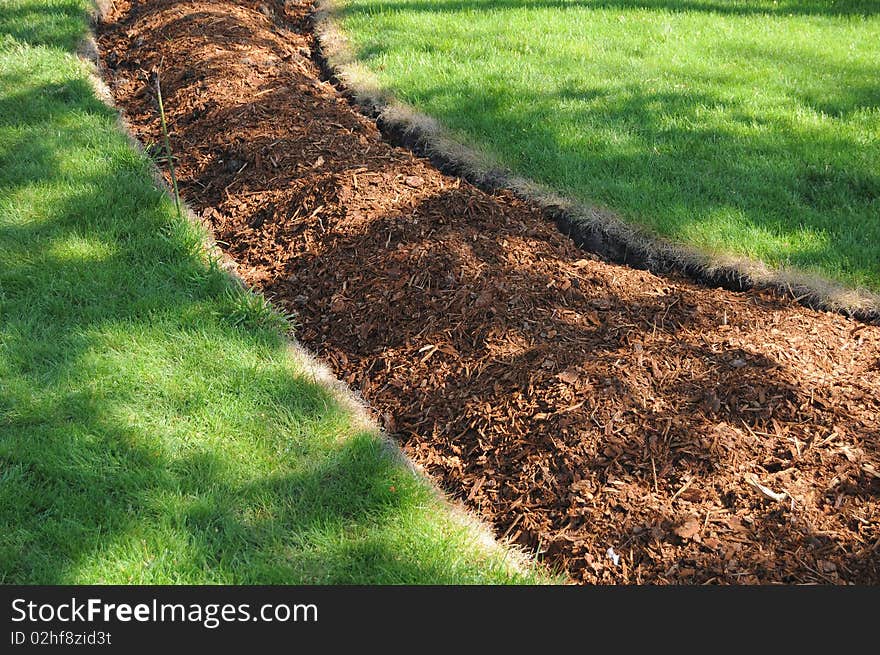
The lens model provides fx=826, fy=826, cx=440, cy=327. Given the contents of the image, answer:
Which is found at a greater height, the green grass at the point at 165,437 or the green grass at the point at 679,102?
the green grass at the point at 679,102

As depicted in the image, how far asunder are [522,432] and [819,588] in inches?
50.6

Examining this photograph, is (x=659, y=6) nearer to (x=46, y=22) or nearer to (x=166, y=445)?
(x=46, y=22)

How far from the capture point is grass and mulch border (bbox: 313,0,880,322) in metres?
4.46

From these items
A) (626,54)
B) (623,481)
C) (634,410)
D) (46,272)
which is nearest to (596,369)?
(634,410)

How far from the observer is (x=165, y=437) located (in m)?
3.51

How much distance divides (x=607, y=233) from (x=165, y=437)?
9.34ft

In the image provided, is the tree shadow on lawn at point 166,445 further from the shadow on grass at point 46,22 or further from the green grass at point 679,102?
the shadow on grass at point 46,22

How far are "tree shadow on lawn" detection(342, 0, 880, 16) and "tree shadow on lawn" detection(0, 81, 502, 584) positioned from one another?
15.1 ft

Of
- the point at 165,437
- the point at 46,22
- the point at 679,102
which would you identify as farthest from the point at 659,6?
the point at 165,437

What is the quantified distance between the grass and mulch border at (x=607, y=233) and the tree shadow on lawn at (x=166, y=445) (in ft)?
6.54

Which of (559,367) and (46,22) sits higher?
(46,22)

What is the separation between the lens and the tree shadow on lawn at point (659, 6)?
27.2 ft

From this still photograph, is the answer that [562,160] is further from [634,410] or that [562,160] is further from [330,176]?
[634,410]

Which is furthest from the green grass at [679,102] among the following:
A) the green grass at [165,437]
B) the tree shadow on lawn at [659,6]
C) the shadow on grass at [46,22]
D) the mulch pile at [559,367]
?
the shadow on grass at [46,22]
